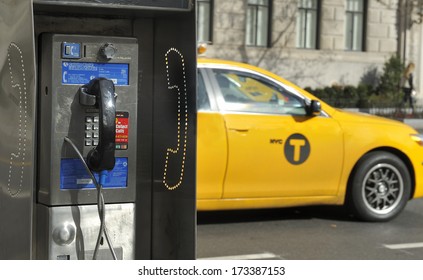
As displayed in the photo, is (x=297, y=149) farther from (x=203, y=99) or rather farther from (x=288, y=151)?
(x=203, y=99)

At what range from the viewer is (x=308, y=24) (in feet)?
87.7

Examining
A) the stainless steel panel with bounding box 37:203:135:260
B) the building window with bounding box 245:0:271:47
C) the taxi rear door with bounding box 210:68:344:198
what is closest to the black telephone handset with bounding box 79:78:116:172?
the stainless steel panel with bounding box 37:203:135:260

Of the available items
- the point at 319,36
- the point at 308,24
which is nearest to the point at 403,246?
the point at 319,36

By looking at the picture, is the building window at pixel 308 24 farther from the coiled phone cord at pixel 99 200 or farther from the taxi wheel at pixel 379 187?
the coiled phone cord at pixel 99 200

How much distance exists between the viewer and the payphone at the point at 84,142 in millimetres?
3752

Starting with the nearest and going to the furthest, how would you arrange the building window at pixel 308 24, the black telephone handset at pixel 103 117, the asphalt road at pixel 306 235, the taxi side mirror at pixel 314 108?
the black telephone handset at pixel 103 117
the asphalt road at pixel 306 235
the taxi side mirror at pixel 314 108
the building window at pixel 308 24

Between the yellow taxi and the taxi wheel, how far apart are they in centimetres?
1

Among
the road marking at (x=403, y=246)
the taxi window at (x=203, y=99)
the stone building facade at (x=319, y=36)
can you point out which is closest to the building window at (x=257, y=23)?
the stone building facade at (x=319, y=36)

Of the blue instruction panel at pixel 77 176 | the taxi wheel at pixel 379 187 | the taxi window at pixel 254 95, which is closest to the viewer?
the blue instruction panel at pixel 77 176

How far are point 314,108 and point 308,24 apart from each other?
1889cm

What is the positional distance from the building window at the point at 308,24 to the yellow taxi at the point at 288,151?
18.1 metres

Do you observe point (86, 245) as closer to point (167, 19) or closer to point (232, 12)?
point (167, 19)

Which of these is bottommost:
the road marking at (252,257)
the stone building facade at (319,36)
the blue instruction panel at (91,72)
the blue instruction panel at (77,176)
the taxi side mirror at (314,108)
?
the road marking at (252,257)
